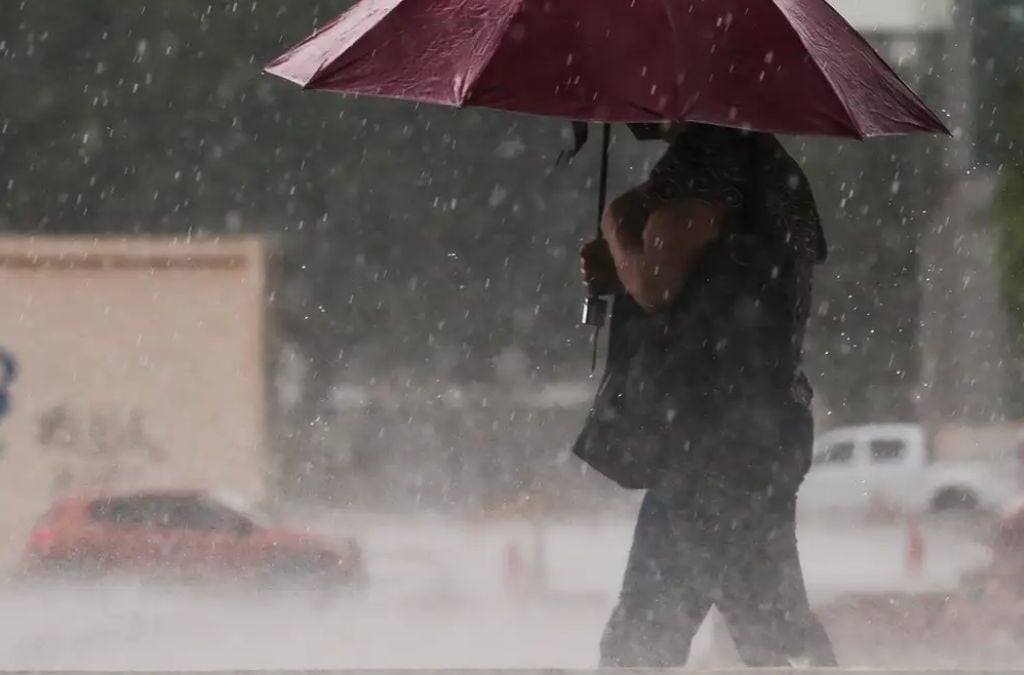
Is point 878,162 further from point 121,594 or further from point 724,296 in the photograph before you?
point 724,296

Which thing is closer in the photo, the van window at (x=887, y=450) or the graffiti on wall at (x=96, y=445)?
the van window at (x=887, y=450)

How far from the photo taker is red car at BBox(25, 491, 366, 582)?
726cm

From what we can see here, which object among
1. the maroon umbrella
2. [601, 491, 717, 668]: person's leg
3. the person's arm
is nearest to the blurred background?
[601, 491, 717, 668]: person's leg

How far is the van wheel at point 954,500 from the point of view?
786cm

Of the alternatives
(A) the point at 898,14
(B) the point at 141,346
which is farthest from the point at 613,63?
(B) the point at 141,346

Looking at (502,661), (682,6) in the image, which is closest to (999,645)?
(502,661)

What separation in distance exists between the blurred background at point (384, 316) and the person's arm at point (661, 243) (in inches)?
150

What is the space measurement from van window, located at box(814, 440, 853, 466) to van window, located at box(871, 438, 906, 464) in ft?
0.35

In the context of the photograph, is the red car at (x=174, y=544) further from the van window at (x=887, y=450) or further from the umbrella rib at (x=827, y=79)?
the umbrella rib at (x=827, y=79)

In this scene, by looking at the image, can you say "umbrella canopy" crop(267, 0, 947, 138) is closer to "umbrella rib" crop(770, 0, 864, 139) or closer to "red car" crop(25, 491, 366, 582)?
"umbrella rib" crop(770, 0, 864, 139)

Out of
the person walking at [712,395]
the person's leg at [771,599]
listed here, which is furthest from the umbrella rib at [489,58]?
the person's leg at [771,599]

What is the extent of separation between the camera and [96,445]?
852cm

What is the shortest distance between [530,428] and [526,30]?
5.20 metres

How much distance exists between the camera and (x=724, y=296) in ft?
11.0
